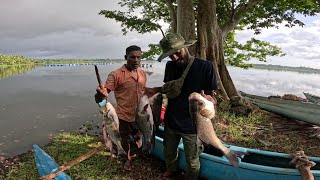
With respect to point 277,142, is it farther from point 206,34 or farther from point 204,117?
point 204,117

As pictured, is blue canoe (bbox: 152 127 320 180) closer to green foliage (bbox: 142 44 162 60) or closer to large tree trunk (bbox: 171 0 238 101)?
large tree trunk (bbox: 171 0 238 101)

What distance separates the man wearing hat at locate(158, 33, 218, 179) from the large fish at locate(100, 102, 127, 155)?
0.81 meters

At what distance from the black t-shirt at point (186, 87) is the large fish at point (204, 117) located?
45cm

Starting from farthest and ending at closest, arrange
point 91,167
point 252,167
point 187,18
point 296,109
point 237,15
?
point 237,15, point 187,18, point 296,109, point 91,167, point 252,167

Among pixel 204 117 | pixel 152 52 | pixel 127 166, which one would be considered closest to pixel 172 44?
pixel 204 117

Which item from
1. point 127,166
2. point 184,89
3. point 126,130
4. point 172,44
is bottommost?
point 127,166

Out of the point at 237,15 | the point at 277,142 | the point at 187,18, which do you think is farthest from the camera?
the point at 237,15

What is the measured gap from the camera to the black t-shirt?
4.32 m

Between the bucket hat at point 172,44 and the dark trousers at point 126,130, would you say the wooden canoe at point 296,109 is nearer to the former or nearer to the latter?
the dark trousers at point 126,130

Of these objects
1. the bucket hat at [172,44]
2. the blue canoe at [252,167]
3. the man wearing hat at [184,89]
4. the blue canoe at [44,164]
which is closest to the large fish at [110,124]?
the man wearing hat at [184,89]

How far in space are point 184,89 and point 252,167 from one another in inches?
73.5

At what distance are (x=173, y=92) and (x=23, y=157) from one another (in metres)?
5.39

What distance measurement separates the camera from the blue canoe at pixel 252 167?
15.9ft

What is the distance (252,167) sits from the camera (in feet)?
16.5
